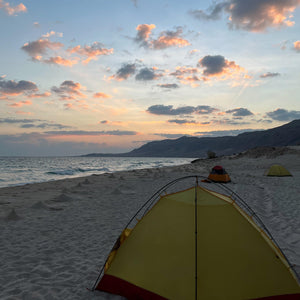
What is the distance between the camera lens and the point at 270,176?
24922mm

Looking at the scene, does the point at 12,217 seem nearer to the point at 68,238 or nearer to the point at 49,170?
the point at 68,238

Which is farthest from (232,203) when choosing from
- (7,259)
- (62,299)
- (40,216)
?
(40,216)

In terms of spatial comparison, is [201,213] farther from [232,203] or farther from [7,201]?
[7,201]

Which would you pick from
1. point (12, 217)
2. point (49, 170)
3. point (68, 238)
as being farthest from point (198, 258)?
point (49, 170)

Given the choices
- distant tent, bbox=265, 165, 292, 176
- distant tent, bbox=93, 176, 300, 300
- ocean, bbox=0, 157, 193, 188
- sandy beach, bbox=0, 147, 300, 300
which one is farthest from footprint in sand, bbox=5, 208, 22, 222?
distant tent, bbox=265, 165, 292, 176

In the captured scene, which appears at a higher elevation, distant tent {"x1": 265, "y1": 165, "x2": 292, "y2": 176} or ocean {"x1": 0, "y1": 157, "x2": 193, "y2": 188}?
distant tent {"x1": 265, "y1": 165, "x2": 292, "y2": 176}

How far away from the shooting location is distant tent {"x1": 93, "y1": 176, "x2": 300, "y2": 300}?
3650 millimetres

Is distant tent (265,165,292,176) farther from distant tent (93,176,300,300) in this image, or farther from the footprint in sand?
the footprint in sand

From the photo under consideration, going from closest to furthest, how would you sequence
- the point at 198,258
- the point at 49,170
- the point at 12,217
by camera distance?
1. the point at 198,258
2. the point at 12,217
3. the point at 49,170

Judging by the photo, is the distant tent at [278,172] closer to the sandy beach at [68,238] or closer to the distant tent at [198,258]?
the sandy beach at [68,238]

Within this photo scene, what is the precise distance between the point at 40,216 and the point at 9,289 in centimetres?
557

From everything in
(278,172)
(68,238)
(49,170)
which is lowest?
(49,170)

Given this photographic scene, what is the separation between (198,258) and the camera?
12.4 ft

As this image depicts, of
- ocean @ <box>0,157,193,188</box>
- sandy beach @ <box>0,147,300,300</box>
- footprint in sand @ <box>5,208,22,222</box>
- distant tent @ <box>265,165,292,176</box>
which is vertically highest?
distant tent @ <box>265,165,292,176</box>
